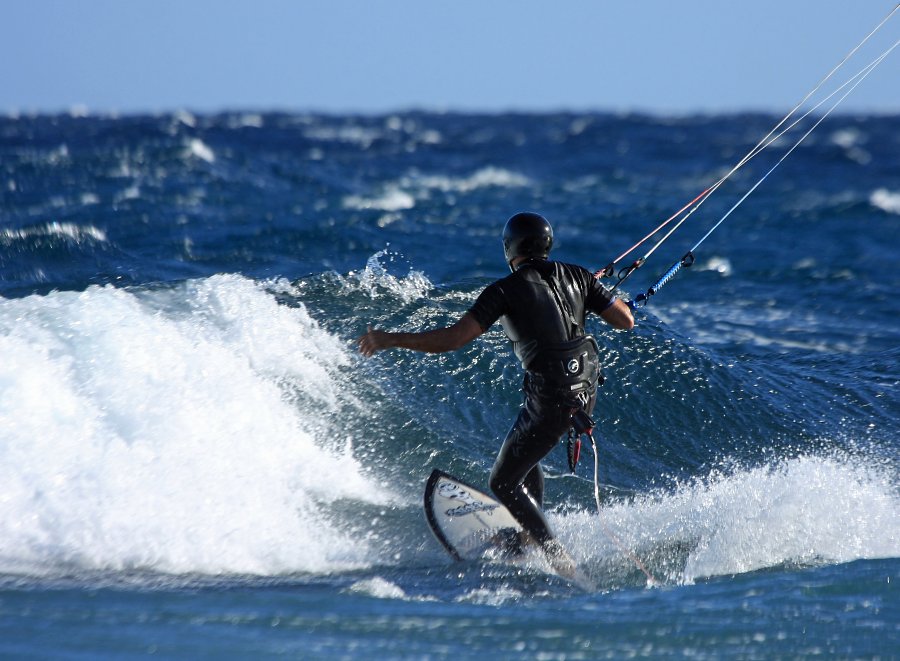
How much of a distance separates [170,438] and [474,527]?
196 centimetres

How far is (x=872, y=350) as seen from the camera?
11.1m

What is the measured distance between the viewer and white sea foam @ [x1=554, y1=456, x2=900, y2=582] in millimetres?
5707

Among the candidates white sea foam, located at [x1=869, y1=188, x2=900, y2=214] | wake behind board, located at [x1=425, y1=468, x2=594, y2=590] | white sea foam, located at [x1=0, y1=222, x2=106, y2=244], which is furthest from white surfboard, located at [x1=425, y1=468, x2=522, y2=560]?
white sea foam, located at [x1=869, y1=188, x2=900, y2=214]

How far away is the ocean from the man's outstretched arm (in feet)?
3.89

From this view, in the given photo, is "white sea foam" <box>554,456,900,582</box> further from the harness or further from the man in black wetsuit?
the harness

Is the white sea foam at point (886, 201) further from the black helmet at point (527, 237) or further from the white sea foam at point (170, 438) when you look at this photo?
the black helmet at point (527, 237)

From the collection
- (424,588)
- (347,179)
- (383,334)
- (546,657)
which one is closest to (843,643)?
(546,657)

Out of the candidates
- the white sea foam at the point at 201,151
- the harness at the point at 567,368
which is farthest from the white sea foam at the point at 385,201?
the harness at the point at 567,368

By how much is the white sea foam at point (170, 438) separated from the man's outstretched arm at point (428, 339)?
4.30ft

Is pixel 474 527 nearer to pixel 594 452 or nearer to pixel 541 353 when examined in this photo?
pixel 594 452

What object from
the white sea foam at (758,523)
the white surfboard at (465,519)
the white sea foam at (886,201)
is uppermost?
the white sea foam at (886,201)

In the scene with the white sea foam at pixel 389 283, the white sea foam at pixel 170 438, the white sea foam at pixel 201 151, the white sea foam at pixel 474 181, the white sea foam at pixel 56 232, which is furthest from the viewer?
the white sea foam at pixel 474 181

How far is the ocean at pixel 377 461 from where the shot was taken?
464 cm

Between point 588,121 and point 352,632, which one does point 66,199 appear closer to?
point 352,632
